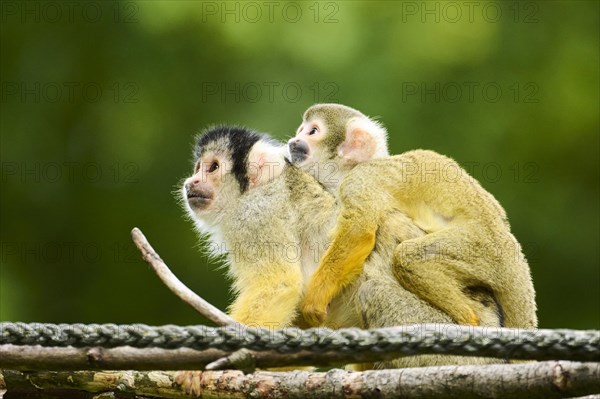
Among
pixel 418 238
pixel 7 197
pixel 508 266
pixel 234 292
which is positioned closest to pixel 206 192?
pixel 234 292

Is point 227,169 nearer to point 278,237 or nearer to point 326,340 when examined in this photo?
point 278,237

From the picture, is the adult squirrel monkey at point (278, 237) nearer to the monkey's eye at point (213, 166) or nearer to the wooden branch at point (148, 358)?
the monkey's eye at point (213, 166)

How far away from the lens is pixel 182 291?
3.04 meters

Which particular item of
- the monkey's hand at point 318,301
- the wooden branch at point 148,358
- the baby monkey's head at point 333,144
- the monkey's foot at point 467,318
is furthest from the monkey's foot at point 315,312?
the wooden branch at point 148,358

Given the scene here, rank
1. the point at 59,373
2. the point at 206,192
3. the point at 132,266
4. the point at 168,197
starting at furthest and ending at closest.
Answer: the point at 132,266 → the point at 168,197 → the point at 206,192 → the point at 59,373

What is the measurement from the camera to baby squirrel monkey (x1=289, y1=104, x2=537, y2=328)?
3713mm

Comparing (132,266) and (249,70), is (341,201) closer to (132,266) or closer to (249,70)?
(249,70)

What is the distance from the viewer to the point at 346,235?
3932 millimetres

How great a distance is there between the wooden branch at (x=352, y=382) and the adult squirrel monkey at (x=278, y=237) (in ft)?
1.86

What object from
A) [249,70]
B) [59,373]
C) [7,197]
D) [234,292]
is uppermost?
[249,70]

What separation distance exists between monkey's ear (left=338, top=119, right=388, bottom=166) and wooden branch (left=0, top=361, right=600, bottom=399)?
4.87 feet

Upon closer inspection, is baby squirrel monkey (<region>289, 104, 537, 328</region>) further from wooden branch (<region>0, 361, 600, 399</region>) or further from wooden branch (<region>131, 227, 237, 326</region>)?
wooden branch (<region>131, 227, 237, 326</region>)

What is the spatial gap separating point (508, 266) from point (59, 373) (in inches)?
68.7

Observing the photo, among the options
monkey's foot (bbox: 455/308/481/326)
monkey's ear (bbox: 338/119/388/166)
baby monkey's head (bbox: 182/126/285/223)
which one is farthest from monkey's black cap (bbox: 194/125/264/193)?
monkey's foot (bbox: 455/308/481/326)
